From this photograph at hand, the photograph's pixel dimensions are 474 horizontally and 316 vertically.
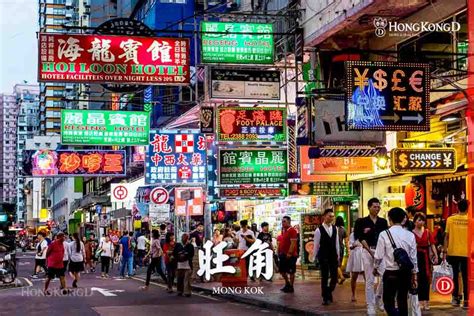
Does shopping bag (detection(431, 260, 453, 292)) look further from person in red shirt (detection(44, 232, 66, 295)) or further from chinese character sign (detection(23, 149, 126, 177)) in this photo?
chinese character sign (detection(23, 149, 126, 177))

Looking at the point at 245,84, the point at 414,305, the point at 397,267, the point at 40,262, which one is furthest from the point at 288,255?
the point at 40,262

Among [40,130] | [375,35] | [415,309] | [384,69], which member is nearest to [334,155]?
[375,35]

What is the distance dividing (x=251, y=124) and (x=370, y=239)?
32.0 ft

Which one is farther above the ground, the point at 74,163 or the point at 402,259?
the point at 74,163

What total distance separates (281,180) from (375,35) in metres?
5.26

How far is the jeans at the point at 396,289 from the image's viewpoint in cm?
1129

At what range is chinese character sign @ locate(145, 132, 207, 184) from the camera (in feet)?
101

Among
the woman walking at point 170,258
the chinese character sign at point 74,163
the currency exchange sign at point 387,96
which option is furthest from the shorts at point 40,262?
the currency exchange sign at point 387,96

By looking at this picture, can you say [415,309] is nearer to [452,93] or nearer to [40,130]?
[452,93]

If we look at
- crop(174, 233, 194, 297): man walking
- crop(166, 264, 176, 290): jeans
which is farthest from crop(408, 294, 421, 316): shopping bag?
crop(166, 264, 176, 290): jeans

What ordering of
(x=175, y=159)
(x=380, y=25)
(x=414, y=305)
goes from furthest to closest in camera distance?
(x=175, y=159)
(x=380, y=25)
(x=414, y=305)

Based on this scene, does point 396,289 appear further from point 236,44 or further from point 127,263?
point 127,263

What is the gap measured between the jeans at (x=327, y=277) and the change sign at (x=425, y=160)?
269 centimetres

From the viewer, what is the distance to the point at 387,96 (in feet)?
53.6
